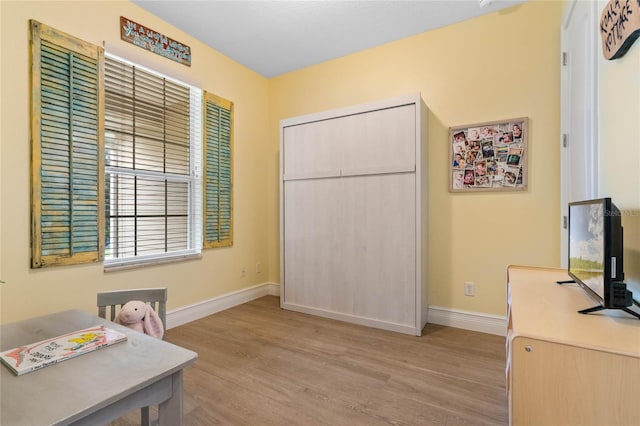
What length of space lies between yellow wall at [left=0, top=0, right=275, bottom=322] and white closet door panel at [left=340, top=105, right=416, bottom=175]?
53.5 inches

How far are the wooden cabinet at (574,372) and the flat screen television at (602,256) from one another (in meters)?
0.09

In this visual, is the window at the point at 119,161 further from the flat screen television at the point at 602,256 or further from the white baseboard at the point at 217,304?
the flat screen television at the point at 602,256

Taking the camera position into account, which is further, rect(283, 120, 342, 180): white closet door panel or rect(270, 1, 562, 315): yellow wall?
rect(283, 120, 342, 180): white closet door panel

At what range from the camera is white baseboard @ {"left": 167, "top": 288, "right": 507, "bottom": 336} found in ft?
8.52

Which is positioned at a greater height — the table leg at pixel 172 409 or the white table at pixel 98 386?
the white table at pixel 98 386

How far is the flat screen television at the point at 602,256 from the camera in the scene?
1038mm

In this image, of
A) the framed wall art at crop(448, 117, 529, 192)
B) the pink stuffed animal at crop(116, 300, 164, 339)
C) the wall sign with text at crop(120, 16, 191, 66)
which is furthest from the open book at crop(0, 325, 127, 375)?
the framed wall art at crop(448, 117, 529, 192)

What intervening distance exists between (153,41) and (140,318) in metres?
2.47

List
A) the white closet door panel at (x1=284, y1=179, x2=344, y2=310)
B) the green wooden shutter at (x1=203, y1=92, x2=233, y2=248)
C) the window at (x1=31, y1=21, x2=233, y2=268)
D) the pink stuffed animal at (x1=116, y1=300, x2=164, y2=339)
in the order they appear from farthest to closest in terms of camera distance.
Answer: the green wooden shutter at (x1=203, y1=92, x2=233, y2=248), the white closet door panel at (x1=284, y1=179, x2=344, y2=310), the window at (x1=31, y1=21, x2=233, y2=268), the pink stuffed animal at (x1=116, y1=300, x2=164, y2=339)

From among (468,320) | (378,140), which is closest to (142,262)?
(378,140)

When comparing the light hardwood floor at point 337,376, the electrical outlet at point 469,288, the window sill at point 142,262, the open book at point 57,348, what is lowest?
the light hardwood floor at point 337,376

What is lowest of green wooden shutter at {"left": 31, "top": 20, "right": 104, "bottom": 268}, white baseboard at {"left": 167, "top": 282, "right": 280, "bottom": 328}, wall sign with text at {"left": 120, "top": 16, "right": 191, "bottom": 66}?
white baseboard at {"left": 167, "top": 282, "right": 280, "bottom": 328}

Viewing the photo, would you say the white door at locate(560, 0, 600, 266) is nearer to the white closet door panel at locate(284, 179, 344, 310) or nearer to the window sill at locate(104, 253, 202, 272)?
the white closet door panel at locate(284, 179, 344, 310)

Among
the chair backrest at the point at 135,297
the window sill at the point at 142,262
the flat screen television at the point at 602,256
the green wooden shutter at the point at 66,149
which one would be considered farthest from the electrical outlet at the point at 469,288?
the green wooden shutter at the point at 66,149
